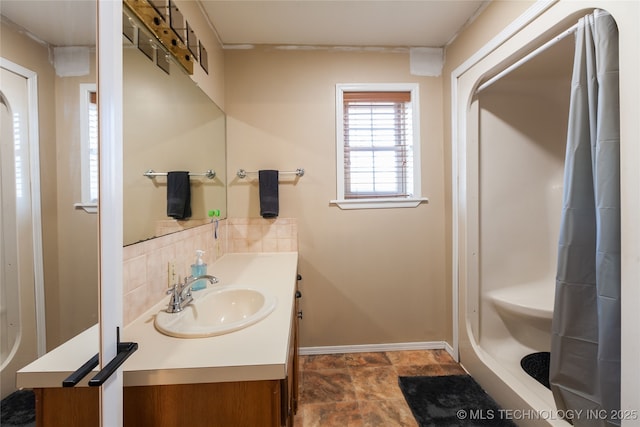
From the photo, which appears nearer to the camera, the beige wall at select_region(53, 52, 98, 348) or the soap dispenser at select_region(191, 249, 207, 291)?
the beige wall at select_region(53, 52, 98, 348)

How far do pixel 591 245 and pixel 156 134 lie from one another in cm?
194

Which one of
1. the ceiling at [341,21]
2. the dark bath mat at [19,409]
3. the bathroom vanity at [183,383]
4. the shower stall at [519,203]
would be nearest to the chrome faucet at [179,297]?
the bathroom vanity at [183,383]

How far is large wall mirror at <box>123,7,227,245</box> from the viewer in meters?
0.95

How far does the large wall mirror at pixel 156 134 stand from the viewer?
0.95 metres

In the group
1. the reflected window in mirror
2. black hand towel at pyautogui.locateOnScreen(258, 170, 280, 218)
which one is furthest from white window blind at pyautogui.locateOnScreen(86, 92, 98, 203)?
black hand towel at pyautogui.locateOnScreen(258, 170, 280, 218)

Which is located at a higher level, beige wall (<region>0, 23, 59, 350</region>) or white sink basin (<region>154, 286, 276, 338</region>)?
beige wall (<region>0, 23, 59, 350</region>)

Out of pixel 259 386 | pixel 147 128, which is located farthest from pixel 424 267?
pixel 147 128

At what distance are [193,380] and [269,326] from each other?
0.86ft

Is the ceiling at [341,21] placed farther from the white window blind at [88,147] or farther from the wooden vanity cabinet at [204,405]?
the wooden vanity cabinet at [204,405]

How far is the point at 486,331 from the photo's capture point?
72.3 inches

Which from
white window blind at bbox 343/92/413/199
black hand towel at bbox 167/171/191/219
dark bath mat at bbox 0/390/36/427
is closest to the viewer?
dark bath mat at bbox 0/390/36/427

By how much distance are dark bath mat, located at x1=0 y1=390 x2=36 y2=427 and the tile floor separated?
125 centimetres

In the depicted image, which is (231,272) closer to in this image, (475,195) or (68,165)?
(68,165)

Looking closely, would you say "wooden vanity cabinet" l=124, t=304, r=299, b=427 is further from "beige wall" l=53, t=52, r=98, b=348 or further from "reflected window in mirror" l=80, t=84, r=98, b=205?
"reflected window in mirror" l=80, t=84, r=98, b=205
